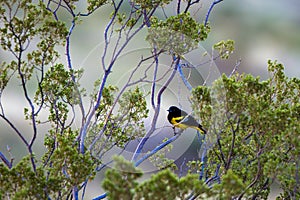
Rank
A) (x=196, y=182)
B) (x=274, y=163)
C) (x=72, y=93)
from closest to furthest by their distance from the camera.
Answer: (x=196, y=182)
(x=274, y=163)
(x=72, y=93)

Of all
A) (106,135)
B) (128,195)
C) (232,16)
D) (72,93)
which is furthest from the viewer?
(232,16)

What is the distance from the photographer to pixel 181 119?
2711 mm

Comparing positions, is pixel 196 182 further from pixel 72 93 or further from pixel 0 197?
pixel 72 93

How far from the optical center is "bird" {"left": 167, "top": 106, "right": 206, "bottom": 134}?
2557mm

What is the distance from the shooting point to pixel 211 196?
6.17 ft

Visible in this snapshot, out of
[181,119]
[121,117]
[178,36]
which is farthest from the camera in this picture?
[121,117]

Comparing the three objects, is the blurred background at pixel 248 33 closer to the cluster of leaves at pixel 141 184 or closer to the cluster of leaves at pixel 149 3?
the cluster of leaves at pixel 149 3

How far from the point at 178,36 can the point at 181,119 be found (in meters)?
0.48

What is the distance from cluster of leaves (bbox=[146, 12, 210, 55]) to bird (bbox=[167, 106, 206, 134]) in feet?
1.18

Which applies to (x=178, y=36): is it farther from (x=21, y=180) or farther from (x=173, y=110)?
(x=21, y=180)

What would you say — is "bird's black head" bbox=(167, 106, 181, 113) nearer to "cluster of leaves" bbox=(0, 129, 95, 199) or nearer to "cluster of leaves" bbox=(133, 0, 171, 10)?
"cluster of leaves" bbox=(133, 0, 171, 10)

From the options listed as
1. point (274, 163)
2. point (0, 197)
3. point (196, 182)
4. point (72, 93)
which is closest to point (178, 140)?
point (72, 93)

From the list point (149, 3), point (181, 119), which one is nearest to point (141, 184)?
point (181, 119)

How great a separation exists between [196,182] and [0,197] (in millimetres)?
774
